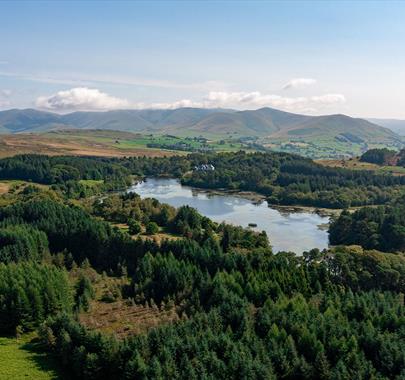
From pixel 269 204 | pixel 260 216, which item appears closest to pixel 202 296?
pixel 260 216

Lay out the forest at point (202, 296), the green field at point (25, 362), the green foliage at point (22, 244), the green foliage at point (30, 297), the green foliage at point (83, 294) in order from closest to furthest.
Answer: the forest at point (202, 296) < the green field at point (25, 362) < the green foliage at point (30, 297) < the green foliage at point (83, 294) < the green foliage at point (22, 244)

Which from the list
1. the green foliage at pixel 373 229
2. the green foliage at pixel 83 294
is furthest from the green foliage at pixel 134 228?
the green foliage at pixel 373 229

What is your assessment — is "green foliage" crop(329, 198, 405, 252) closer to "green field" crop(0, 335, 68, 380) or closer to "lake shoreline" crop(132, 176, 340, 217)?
"lake shoreline" crop(132, 176, 340, 217)

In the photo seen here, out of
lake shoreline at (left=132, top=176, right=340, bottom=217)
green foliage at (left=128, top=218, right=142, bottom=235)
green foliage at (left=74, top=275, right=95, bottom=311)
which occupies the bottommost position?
green foliage at (left=74, top=275, right=95, bottom=311)

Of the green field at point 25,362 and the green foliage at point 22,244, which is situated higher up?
the green foliage at point 22,244

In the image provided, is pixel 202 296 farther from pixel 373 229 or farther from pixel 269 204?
pixel 269 204

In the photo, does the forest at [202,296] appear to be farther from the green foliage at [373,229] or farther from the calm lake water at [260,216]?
the calm lake water at [260,216]

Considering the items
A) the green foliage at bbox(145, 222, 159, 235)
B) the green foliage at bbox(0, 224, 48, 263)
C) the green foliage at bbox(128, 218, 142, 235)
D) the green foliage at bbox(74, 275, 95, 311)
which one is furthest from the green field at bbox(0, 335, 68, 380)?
the green foliage at bbox(145, 222, 159, 235)
